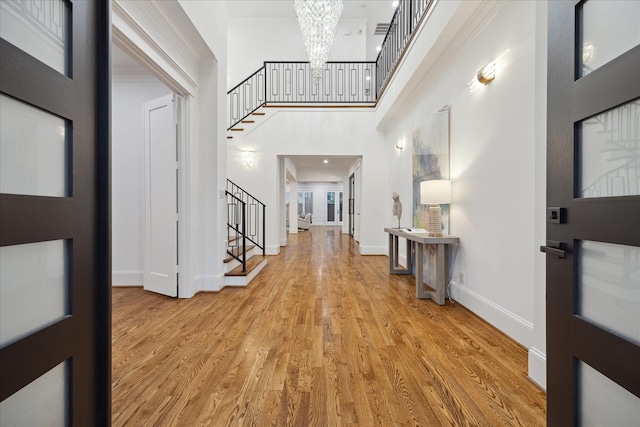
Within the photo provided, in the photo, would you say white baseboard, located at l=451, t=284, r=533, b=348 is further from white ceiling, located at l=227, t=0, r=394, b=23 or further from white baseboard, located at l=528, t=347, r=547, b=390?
white ceiling, located at l=227, t=0, r=394, b=23

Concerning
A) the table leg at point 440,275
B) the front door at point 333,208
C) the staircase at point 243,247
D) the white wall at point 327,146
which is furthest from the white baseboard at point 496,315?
the front door at point 333,208

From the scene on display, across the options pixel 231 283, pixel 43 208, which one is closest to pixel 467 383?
pixel 43 208

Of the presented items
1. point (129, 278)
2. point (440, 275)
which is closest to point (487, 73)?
point (440, 275)

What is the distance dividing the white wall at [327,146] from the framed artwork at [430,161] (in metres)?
2.07

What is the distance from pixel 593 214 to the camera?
94cm

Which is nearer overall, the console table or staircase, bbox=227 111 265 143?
the console table

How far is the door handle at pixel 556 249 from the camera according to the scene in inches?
42.8

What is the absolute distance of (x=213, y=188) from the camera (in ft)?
12.0

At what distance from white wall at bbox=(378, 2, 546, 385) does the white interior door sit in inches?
126

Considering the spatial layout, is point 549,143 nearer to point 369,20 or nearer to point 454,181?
point 454,181

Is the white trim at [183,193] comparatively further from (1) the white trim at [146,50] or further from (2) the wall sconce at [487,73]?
(2) the wall sconce at [487,73]

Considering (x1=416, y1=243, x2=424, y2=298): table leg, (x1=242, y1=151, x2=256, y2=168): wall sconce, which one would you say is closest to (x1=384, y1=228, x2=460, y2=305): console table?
(x1=416, y1=243, x2=424, y2=298): table leg

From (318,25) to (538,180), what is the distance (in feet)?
14.5

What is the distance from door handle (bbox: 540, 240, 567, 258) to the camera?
109cm
